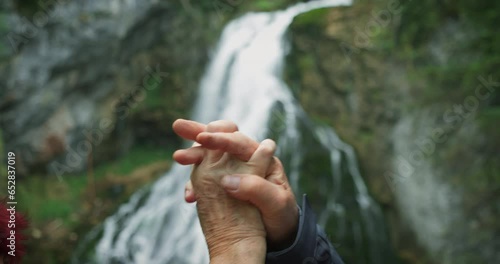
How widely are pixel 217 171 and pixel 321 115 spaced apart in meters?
4.86

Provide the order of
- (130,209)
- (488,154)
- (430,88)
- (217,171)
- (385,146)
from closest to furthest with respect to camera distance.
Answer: (217,171) < (488,154) < (430,88) < (385,146) < (130,209)

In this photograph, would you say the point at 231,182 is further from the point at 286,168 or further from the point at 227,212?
the point at 286,168

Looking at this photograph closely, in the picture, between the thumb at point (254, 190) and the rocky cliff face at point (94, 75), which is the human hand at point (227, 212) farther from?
the rocky cliff face at point (94, 75)

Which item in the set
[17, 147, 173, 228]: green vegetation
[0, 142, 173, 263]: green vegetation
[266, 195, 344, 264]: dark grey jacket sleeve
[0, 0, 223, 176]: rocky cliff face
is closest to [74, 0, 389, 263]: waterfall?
[0, 142, 173, 263]: green vegetation

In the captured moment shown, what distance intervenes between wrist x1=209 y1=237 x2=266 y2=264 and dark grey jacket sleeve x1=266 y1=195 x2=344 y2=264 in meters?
0.04

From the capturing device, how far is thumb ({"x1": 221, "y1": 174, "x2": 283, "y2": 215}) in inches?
42.1

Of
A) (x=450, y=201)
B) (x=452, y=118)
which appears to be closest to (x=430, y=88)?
(x=452, y=118)

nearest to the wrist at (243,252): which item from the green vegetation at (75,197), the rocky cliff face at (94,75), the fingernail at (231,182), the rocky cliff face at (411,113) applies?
the fingernail at (231,182)

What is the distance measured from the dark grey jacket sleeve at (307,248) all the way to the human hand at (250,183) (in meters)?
0.03

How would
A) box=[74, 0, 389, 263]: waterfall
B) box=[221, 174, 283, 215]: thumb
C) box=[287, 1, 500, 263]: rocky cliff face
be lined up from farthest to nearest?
1. box=[74, 0, 389, 263]: waterfall
2. box=[287, 1, 500, 263]: rocky cliff face
3. box=[221, 174, 283, 215]: thumb

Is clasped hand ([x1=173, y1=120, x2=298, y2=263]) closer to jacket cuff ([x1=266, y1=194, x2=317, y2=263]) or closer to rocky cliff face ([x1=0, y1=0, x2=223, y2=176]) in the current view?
jacket cuff ([x1=266, y1=194, x2=317, y2=263])

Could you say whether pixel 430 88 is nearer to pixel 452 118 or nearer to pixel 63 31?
pixel 452 118

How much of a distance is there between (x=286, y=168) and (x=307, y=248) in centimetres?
433

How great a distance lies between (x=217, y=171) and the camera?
3.66 ft
